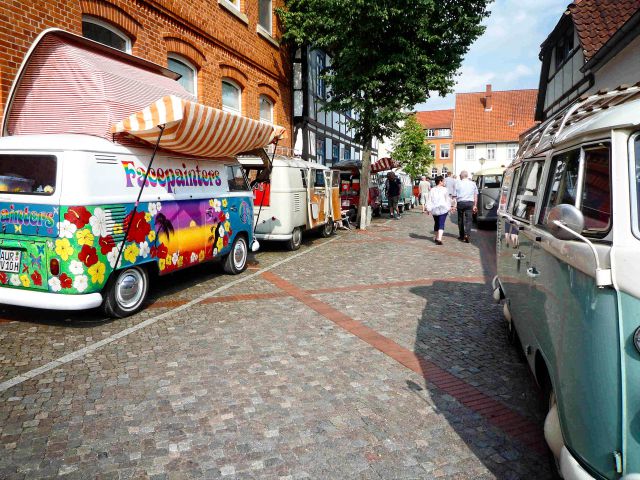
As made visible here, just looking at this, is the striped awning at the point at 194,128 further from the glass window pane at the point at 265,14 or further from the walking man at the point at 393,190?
the walking man at the point at 393,190

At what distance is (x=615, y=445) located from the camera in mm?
1978

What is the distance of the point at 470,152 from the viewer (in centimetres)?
5519

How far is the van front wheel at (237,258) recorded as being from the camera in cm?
835

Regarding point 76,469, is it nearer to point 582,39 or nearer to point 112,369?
point 112,369

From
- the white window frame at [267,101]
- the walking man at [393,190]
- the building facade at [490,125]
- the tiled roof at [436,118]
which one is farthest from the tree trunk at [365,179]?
the tiled roof at [436,118]

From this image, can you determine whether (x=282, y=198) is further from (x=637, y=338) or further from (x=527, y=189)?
(x=637, y=338)

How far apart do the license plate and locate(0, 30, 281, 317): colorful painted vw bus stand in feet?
0.03

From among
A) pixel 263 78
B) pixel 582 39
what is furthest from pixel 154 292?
pixel 582 39

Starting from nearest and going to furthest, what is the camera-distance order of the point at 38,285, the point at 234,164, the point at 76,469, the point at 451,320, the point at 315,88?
the point at 76,469 → the point at 38,285 → the point at 451,320 → the point at 234,164 → the point at 315,88

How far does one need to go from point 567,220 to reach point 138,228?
4.80m

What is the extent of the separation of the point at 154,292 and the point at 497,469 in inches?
215

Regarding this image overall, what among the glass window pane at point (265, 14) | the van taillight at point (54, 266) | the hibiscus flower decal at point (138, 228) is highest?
the glass window pane at point (265, 14)

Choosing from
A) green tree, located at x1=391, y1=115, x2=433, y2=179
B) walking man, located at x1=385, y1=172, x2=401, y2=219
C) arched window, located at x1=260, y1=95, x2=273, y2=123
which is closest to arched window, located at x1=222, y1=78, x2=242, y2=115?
arched window, located at x1=260, y1=95, x2=273, y2=123

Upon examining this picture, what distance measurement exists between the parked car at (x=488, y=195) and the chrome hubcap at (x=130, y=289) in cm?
1263
